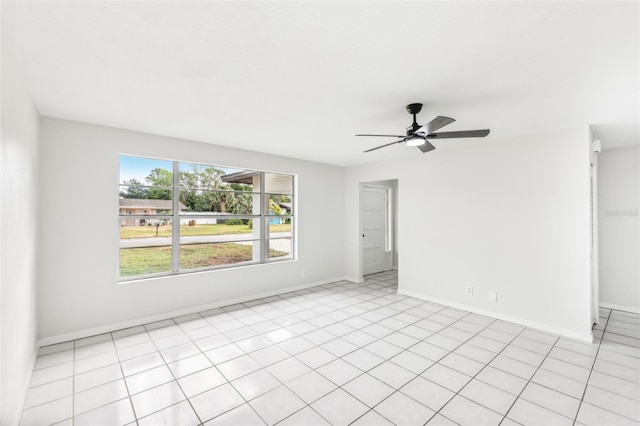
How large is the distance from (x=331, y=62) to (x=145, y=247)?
3.68 m

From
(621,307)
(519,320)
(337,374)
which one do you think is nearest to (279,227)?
(337,374)

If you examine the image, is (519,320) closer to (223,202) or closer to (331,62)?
(331,62)

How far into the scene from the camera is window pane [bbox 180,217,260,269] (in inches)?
204

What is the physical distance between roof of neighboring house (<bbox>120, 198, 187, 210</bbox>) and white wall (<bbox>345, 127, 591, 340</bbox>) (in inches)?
148

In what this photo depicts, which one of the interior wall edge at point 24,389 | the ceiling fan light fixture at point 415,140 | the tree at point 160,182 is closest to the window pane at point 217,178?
the tree at point 160,182

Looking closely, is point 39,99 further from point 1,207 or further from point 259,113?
point 259,113

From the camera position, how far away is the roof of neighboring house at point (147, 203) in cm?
376

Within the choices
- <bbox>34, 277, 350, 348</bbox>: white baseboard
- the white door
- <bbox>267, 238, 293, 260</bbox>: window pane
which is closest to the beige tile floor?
<bbox>34, 277, 350, 348</bbox>: white baseboard

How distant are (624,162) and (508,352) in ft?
12.0

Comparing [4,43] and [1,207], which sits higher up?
[4,43]

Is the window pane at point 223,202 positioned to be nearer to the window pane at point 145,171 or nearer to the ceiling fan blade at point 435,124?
the window pane at point 145,171

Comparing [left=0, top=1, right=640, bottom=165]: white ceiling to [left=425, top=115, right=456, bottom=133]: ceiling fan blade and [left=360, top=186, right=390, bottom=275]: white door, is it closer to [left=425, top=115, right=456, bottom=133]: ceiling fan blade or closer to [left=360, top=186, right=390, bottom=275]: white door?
[left=425, top=115, right=456, bottom=133]: ceiling fan blade

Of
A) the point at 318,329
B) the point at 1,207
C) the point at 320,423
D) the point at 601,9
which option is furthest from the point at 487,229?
the point at 1,207

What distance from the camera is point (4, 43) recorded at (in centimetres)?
162
